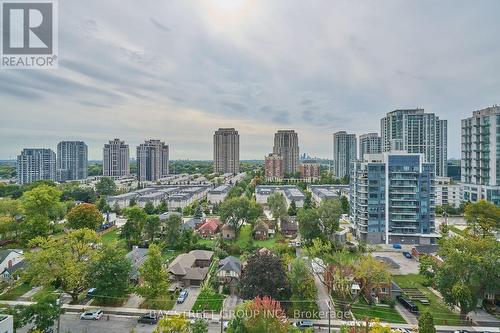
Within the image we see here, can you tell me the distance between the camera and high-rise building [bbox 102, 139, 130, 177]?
95375 mm

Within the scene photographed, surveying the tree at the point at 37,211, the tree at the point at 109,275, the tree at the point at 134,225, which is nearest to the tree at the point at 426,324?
the tree at the point at 109,275

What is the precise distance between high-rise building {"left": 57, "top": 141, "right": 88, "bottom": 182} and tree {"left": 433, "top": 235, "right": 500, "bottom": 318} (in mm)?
100235

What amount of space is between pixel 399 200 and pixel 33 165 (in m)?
87.6

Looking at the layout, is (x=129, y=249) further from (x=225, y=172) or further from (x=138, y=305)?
(x=225, y=172)

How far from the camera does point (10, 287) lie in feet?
65.6

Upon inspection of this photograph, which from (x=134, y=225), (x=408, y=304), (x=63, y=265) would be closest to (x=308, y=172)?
(x=134, y=225)

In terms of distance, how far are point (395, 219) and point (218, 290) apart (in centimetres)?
2054

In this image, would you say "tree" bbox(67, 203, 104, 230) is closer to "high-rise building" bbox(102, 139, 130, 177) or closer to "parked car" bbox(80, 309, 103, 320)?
"parked car" bbox(80, 309, 103, 320)

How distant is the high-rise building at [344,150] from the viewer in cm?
9125

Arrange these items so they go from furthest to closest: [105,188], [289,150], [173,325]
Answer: [289,150]
[105,188]
[173,325]

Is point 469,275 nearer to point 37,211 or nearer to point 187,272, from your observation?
point 187,272

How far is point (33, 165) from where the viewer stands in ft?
268

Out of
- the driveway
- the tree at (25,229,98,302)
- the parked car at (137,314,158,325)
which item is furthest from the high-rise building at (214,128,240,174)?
the parked car at (137,314,158,325)

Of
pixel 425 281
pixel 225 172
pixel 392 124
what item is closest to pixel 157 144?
pixel 225 172
